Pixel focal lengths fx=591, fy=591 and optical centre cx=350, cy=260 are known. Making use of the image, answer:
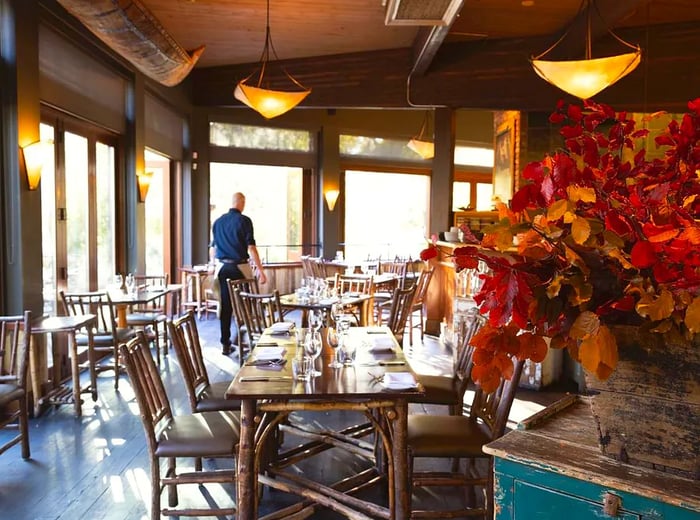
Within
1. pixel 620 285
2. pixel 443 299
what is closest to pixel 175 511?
pixel 620 285

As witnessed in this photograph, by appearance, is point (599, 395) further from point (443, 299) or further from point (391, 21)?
point (443, 299)

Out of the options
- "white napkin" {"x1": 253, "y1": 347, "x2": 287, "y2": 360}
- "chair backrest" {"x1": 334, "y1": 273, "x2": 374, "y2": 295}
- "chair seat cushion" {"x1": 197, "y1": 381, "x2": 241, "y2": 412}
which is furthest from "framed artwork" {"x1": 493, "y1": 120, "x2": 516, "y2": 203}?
"chair seat cushion" {"x1": 197, "y1": 381, "x2": 241, "y2": 412}

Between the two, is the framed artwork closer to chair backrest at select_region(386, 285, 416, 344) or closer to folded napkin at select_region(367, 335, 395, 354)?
chair backrest at select_region(386, 285, 416, 344)

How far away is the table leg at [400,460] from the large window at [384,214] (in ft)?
26.7

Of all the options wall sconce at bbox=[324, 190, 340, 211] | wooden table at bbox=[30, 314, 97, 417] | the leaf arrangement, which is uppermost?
wall sconce at bbox=[324, 190, 340, 211]

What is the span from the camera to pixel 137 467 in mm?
3430

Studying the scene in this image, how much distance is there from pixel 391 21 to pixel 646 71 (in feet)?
14.7

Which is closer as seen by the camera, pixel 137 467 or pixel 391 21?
pixel 137 467

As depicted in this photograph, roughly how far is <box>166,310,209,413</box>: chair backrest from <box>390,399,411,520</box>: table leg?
118cm

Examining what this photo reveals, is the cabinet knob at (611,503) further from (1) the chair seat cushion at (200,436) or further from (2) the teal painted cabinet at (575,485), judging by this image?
(1) the chair seat cushion at (200,436)

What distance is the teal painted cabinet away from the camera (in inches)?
45.9

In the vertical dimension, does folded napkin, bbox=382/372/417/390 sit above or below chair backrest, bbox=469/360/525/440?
above

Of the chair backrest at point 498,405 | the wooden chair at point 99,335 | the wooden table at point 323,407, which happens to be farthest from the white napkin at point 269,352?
the wooden chair at point 99,335

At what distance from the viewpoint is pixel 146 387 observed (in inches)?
104
